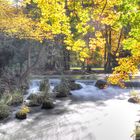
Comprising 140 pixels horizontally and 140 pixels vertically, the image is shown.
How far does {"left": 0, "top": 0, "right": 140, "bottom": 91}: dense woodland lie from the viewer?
665cm

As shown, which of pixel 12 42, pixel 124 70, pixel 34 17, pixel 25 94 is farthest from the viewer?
pixel 12 42

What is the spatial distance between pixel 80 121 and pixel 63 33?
8.51 metres

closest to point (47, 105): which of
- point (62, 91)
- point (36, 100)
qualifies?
point (36, 100)

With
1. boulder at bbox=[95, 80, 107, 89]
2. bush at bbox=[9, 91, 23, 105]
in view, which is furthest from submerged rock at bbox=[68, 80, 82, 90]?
bush at bbox=[9, 91, 23, 105]

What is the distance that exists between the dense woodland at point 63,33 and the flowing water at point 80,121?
3123 mm

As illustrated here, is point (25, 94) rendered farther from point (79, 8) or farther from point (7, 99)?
point (79, 8)

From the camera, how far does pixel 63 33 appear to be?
7.73 meters

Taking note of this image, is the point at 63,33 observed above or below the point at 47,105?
above

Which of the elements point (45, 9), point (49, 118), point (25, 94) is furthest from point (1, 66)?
point (45, 9)

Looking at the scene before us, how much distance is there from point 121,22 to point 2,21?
12150 millimetres

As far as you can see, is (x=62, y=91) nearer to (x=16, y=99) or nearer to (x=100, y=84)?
(x=16, y=99)

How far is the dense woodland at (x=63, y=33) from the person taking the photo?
6648mm

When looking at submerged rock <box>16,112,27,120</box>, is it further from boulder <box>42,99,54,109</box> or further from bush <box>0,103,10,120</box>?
boulder <box>42,99,54,109</box>

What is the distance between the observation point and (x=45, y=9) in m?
6.57
